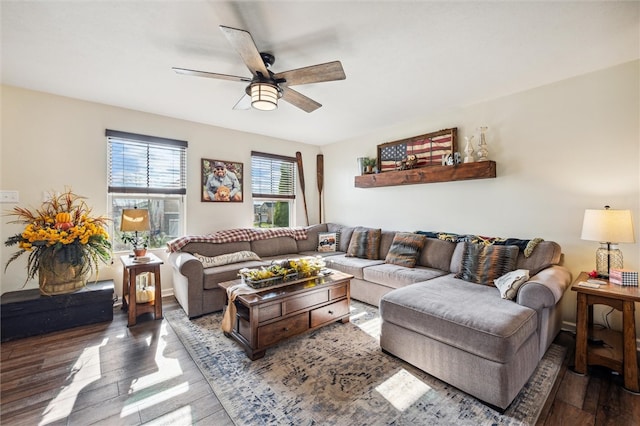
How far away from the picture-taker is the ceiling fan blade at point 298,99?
7.58 feet

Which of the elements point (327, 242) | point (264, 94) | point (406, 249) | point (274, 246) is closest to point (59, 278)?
point (274, 246)

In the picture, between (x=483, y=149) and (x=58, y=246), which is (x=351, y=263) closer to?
(x=483, y=149)

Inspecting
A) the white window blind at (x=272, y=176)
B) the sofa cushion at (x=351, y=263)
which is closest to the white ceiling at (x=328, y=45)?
the white window blind at (x=272, y=176)

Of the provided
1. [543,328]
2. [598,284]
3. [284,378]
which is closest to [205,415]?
[284,378]

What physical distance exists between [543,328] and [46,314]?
4.39 metres

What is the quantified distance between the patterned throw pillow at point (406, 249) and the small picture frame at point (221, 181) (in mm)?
2530

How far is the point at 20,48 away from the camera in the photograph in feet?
6.99

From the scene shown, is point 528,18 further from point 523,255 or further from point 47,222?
point 47,222

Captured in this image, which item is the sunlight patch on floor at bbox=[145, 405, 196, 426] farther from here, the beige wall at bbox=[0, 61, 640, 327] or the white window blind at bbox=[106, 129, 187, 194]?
the white window blind at bbox=[106, 129, 187, 194]

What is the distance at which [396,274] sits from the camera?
306 centimetres

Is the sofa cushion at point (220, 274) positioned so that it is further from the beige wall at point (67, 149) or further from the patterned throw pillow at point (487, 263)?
the patterned throw pillow at point (487, 263)

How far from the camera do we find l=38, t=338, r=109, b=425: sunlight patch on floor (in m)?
1.60

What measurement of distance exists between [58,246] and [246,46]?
2.61m

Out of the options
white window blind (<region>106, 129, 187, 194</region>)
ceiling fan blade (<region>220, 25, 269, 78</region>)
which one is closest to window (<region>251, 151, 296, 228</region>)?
white window blind (<region>106, 129, 187, 194</region>)
